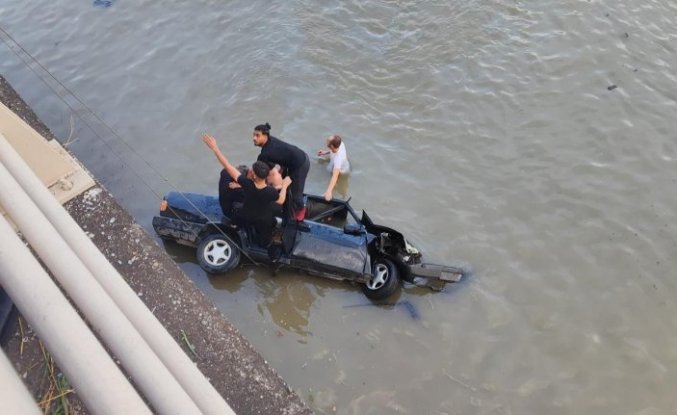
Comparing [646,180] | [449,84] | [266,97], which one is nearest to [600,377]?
[646,180]

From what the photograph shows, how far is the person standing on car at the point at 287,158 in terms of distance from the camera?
6610 mm

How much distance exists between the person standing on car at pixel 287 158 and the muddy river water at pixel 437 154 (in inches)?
42.6

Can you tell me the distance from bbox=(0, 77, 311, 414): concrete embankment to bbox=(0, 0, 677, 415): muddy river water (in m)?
1.74

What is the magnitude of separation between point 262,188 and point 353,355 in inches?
86.3

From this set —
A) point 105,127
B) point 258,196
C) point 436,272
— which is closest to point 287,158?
point 258,196

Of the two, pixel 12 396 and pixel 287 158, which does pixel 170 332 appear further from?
pixel 12 396

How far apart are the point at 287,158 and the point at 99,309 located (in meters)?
→ 4.75

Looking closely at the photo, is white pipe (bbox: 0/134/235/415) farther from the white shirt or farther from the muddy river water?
the white shirt

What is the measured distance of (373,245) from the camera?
6.65 m

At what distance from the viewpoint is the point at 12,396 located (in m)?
1.49

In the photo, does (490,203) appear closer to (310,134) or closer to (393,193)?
(393,193)

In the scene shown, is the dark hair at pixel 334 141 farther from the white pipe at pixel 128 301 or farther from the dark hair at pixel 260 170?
the white pipe at pixel 128 301

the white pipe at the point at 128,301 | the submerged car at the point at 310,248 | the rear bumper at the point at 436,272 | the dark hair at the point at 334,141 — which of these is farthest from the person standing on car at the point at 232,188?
the white pipe at the point at 128,301

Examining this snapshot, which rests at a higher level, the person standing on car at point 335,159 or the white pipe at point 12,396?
the white pipe at point 12,396
